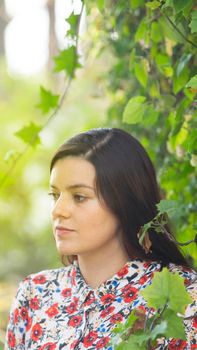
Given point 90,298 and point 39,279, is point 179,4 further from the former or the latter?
point 39,279

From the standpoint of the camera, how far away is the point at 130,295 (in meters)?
1.88

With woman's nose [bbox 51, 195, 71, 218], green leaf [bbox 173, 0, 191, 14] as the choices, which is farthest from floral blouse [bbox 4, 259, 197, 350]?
green leaf [bbox 173, 0, 191, 14]

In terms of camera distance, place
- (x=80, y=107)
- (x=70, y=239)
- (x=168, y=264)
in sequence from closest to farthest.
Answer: (x=70, y=239), (x=168, y=264), (x=80, y=107)

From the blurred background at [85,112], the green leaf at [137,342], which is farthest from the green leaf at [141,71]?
the green leaf at [137,342]

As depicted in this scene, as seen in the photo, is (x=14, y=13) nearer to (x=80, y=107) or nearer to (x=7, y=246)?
(x=80, y=107)

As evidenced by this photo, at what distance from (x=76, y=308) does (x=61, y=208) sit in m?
0.32

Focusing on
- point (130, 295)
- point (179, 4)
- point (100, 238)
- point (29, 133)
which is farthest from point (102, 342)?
point (179, 4)

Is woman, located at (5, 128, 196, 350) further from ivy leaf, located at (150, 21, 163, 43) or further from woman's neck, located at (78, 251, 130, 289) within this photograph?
ivy leaf, located at (150, 21, 163, 43)

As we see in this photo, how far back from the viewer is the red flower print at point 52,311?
200 cm

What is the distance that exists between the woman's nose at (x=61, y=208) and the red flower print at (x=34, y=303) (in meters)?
0.36

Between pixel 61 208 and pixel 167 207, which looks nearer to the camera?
pixel 167 207

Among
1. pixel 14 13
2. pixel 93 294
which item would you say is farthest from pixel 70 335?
pixel 14 13

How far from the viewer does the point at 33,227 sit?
7.50 metres

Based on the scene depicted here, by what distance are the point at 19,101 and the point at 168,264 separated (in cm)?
720
